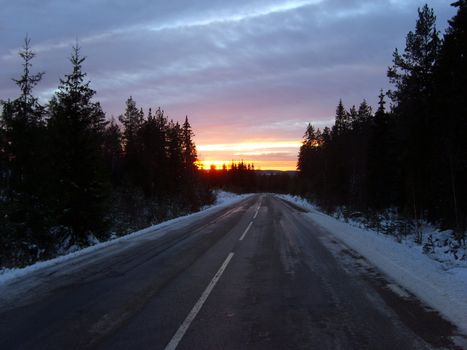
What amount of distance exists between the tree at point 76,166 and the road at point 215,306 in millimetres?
6520

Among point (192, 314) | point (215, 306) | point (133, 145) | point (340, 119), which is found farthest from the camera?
point (340, 119)

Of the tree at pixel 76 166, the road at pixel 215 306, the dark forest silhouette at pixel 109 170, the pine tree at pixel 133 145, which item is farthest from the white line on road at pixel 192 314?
the pine tree at pixel 133 145

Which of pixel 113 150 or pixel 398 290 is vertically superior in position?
pixel 113 150

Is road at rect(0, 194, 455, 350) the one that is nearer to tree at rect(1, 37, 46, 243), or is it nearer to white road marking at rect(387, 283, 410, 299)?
white road marking at rect(387, 283, 410, 299)

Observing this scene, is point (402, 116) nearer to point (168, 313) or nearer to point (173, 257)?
point (173, 257)

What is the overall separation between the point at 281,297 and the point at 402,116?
3041 centimetres

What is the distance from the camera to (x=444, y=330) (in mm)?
5609

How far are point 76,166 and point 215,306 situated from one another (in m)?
13.2

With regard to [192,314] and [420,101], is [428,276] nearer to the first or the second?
[192,314]

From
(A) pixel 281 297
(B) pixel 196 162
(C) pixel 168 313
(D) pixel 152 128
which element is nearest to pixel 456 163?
(A) pixel 281 297

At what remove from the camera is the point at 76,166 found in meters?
18.3

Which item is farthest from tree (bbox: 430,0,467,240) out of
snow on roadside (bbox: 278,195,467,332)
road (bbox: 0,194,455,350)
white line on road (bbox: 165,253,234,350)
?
white line on road (bbox: 165,253,234,350)

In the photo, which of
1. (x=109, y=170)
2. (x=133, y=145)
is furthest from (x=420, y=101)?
(x=133, y=145)

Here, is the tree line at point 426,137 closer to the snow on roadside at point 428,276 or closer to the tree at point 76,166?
the snow on roadside at point 428,276
